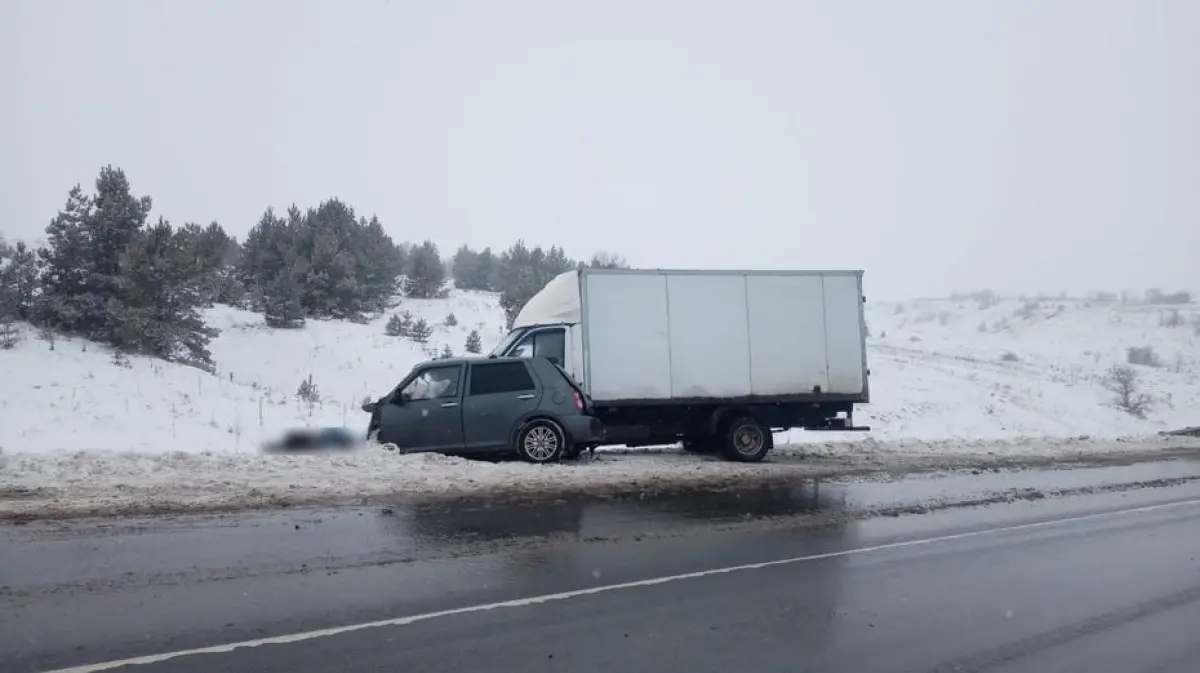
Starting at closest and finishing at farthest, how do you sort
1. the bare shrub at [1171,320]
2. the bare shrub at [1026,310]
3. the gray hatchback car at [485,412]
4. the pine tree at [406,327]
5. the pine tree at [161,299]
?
the gray hatchback car at [485,412], the pine tree at [161,299], the pine tree at [406,327], the bare shrub at [1171,320], the bare shrub at [1026,310]

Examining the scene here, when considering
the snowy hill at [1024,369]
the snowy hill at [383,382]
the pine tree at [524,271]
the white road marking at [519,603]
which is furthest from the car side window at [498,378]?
A: the pine tree at [524,271]

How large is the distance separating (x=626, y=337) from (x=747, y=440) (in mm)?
2880

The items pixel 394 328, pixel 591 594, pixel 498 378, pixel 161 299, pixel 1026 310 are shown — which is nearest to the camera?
pixel 591 594

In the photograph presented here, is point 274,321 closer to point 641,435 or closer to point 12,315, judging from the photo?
point 12,315

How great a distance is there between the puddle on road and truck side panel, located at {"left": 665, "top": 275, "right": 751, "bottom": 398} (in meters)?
2.89

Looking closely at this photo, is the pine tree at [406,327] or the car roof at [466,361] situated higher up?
the pine tree at [406,327]

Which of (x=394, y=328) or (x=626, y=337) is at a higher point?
(x=394, y=328)

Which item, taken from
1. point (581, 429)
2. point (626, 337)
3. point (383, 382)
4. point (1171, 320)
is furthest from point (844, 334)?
point (1171, 320)

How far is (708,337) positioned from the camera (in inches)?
623

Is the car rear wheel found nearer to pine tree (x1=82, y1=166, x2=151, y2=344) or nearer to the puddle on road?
the puddle on road

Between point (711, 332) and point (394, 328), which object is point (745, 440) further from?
point (394, 328)

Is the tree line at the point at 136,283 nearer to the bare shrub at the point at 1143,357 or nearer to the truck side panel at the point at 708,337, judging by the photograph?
the truck side panel at the point at 708,337

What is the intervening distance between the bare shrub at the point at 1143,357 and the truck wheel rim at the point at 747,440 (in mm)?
43218

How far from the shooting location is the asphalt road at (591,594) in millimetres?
5273
